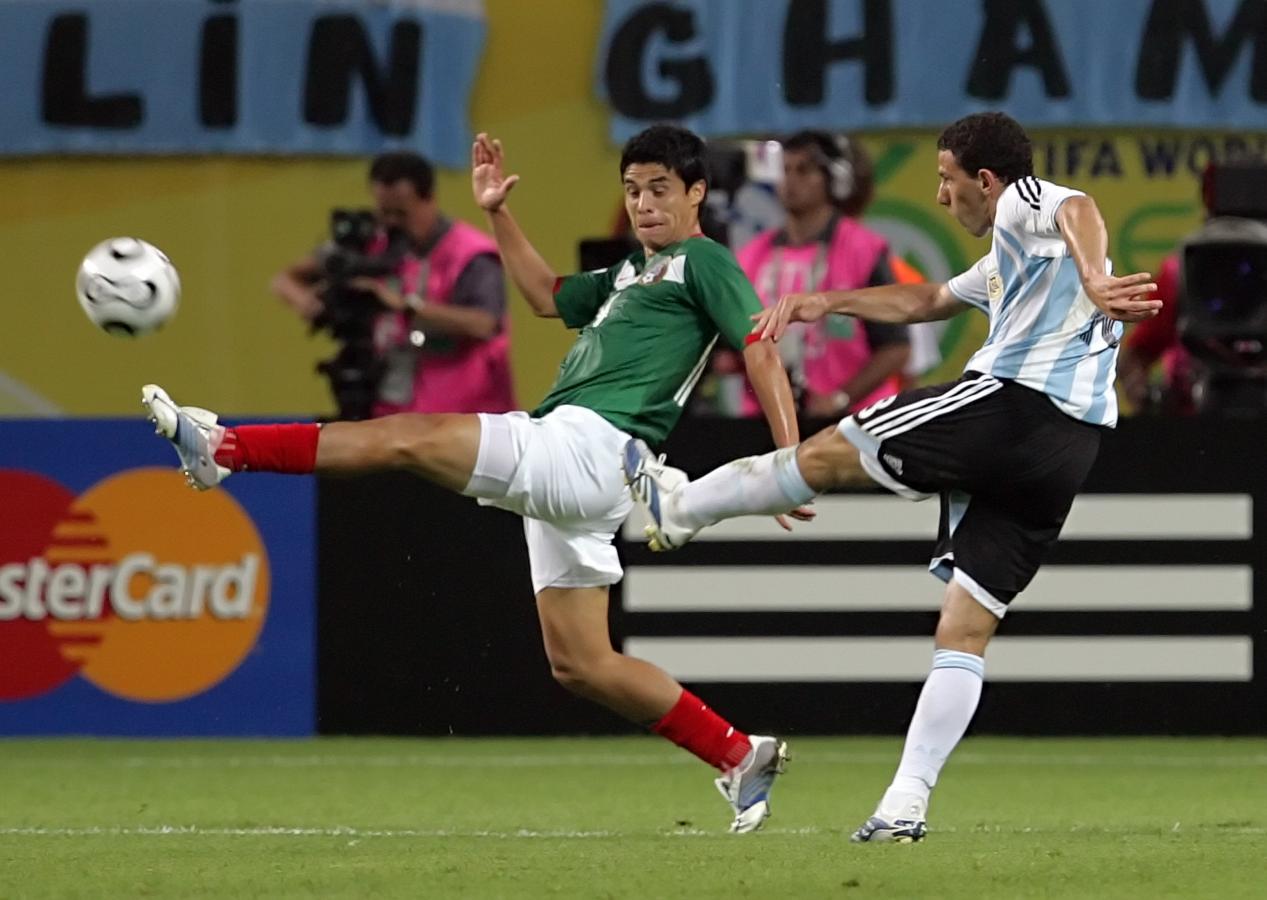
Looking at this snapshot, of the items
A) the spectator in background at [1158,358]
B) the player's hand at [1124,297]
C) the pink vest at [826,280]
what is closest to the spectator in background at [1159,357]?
the spectator in background at [1158,358]

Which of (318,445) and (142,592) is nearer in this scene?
(318,445)

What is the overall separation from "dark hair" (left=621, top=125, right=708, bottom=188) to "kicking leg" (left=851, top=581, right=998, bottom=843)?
1.33 meters

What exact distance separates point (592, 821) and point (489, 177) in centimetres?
185

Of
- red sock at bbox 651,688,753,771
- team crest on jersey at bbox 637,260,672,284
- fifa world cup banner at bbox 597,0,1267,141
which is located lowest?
red sock at bbox 651,688,753,771

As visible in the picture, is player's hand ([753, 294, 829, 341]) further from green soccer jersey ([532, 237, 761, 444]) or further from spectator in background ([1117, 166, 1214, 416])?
spectator in background ([1117, 166, 1214, 416])

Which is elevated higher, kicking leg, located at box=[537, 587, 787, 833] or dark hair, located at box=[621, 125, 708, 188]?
dark hair, located at box=[621, 125, 708, 188]

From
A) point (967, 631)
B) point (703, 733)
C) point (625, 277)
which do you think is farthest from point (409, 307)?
point (967, 631)

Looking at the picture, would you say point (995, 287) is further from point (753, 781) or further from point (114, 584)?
point (114, 584)

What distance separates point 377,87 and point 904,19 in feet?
9.12

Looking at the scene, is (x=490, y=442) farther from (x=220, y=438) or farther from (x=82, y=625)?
(x=82, y=625)

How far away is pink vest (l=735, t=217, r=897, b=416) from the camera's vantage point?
9312mm

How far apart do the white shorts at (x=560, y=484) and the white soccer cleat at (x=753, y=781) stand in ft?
2.00

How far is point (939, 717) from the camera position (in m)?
5.98

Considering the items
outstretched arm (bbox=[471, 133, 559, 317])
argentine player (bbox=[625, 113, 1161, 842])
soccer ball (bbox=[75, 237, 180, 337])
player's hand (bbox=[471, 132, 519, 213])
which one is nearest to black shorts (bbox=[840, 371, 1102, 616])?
argentine player (bbox=[625, 113, 1161, 842])
